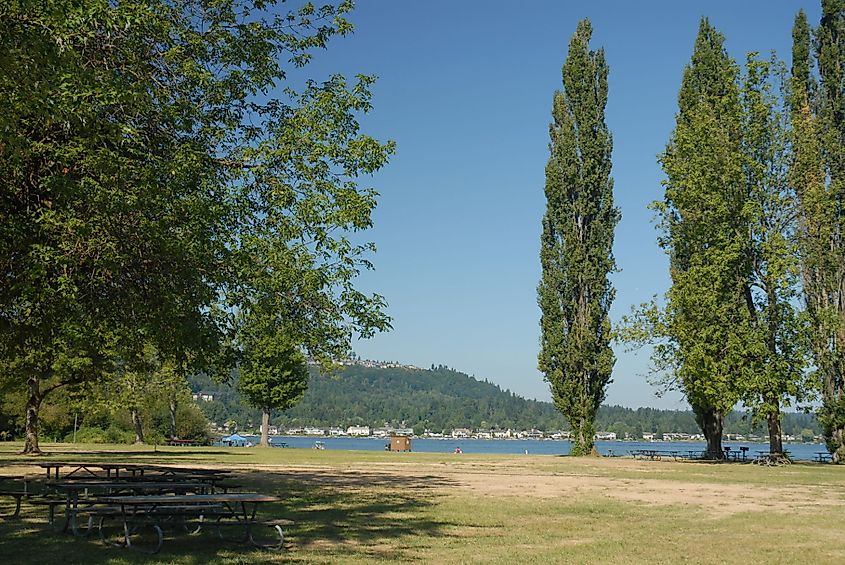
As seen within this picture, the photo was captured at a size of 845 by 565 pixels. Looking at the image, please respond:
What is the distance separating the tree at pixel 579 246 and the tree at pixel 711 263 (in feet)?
17.5

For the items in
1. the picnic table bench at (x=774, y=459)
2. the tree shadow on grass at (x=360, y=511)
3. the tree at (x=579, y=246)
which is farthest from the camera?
the tree at (x=579, y=246)

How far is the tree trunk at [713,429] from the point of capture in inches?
1752

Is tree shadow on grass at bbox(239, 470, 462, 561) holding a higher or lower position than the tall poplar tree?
lower

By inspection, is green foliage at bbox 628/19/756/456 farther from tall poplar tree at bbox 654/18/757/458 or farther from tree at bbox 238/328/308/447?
tree at bbox 238/328/308/447

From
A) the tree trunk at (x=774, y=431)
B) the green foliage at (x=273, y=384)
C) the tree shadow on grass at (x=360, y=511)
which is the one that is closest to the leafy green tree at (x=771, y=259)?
the tree trunk at (x=774, y=431)

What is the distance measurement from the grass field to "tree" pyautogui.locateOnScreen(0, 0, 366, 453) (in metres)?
3.64

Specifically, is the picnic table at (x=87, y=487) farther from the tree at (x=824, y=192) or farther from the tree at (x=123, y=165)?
the tree at (x=824, y=192)

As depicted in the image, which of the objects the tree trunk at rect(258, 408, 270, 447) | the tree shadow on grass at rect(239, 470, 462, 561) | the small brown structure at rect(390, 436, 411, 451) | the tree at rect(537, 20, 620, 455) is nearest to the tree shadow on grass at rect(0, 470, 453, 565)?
the tree shadow on grass at rect(239, 470, 462, 561)

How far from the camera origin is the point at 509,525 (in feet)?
47.3

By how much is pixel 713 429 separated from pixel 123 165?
39037 millimetres

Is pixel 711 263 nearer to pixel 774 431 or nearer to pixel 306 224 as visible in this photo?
pixel 774 431

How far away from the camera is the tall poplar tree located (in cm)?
3806

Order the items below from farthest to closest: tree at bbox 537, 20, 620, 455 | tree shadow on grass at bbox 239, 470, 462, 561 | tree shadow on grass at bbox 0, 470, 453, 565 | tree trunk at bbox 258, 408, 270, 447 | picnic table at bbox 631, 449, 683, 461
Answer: tree trunk at bbox 258, 408, 270, 447
picnic table at bbox 631, 449, 683, 461
tree at bbox 537, 20, 620, 455
tree shadow on grass at bbox 239, 470, 462, 561
tree shadow on grass at bbox 0, 470, 453, 565

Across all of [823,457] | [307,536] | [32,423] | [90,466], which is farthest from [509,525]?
[823,457]
